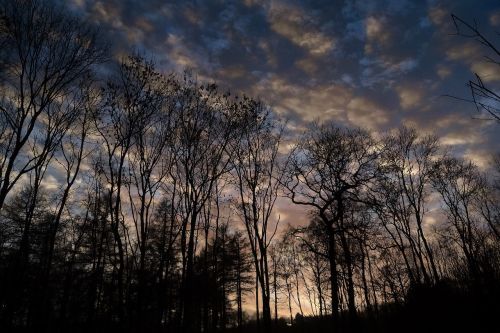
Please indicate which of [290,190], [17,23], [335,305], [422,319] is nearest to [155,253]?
[290,190]

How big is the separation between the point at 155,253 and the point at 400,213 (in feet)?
72.0

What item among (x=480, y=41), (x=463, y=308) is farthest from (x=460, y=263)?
(x=480, y=41)

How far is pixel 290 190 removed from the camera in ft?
63.4

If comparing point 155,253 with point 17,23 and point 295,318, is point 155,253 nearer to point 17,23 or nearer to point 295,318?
point 17,23

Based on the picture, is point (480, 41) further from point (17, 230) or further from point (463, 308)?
point (17, 230)

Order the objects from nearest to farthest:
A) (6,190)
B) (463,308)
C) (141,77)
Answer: (463,308) → (6,190) → (141,77)

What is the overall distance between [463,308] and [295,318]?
45609 millimetres

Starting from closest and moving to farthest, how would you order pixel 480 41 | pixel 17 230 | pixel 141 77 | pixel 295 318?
pixel 480 41
pixel 141 77
pixel 17 230
pixel 295 318

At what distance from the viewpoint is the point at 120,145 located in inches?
545

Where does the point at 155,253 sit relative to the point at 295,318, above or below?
above

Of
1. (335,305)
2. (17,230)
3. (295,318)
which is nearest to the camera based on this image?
(335,305)

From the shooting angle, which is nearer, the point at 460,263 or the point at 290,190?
the point at 460,263

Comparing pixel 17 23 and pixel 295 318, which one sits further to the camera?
pixel 295 318

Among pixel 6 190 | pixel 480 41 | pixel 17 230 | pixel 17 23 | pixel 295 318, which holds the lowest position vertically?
pixel 295 318
